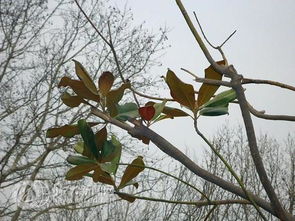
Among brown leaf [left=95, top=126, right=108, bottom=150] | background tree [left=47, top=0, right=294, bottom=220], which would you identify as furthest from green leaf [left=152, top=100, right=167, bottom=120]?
brown leaf [left=95, top=126, right=108, bottom=150]

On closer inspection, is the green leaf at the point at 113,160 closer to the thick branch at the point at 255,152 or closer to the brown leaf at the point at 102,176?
the brown leaf at the point at 102,176

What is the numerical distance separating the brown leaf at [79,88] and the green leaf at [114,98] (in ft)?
0.07

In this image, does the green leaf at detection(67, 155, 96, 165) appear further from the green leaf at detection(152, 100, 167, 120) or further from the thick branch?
the thick branch

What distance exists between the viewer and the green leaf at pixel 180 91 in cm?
62

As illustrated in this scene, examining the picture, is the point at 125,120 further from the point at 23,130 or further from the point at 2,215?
the point at 2,215

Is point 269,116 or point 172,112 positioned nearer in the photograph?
point 269,116

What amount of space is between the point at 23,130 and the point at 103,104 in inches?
294

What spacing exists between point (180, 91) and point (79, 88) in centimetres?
18

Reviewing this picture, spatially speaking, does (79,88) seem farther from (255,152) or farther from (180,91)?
(255,152)

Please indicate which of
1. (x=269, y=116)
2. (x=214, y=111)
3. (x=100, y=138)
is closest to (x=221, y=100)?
(x=214, y=111)

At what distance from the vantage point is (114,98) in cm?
65

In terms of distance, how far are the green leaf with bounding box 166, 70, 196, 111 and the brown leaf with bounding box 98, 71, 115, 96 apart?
4.3 inches

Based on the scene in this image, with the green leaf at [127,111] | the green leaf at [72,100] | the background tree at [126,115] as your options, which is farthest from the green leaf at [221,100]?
the green leaf at [72,100]

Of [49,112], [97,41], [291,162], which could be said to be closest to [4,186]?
[49,112]
